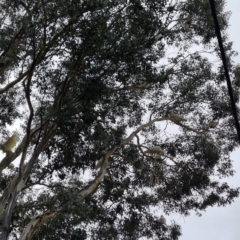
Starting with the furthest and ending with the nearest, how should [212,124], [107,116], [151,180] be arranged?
[151,180]
[212,124]
[107,116]

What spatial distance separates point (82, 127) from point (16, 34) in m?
1.75

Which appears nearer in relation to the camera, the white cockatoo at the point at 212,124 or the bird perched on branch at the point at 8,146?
the bird perched on branch at the point at 8,146

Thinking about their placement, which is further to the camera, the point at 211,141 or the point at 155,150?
the point at 211,141

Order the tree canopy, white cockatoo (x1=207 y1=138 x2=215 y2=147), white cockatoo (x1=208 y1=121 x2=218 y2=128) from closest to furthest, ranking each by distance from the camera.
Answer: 1. the tree canopy
2. white cockatoo (x1=208 y1=121 x2=218 y2=128)
3. white cockatoo (x1=207 y1=138 x2=215 y2=147)

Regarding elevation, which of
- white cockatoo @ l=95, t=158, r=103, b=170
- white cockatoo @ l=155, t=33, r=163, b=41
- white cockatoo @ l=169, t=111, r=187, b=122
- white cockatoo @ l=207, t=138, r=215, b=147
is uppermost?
white cockatoo @ l=207, t=138, r=215, b=147

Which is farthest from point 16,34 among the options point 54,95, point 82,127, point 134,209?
point 134,209

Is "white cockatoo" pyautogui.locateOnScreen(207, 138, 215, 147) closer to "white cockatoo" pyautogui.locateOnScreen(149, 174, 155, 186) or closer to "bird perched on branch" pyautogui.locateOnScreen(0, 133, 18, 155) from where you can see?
"white cockatoo" pyautogui.locateOnScreen(149, 174, 155, 186)

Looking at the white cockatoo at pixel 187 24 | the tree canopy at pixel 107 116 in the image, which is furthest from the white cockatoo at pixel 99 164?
the white cockatoo at pixel 187 24

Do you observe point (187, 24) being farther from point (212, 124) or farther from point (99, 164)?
point (99, 164)

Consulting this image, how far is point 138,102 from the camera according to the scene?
837 cm

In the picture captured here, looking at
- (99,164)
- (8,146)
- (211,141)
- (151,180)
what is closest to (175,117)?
(211,141)

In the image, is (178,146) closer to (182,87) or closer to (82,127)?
(182,87)

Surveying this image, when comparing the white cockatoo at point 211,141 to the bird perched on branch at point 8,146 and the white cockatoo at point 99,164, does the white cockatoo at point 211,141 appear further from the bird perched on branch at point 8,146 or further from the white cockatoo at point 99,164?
the bird perched on branch at point 8,146

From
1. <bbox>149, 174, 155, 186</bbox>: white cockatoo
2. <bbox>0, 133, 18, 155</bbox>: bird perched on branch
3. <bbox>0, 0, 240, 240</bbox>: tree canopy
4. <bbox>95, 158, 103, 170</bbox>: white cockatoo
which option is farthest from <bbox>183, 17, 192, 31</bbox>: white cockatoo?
<bbox>0, 133, 18, 155</bbox>: bird perched on branch
